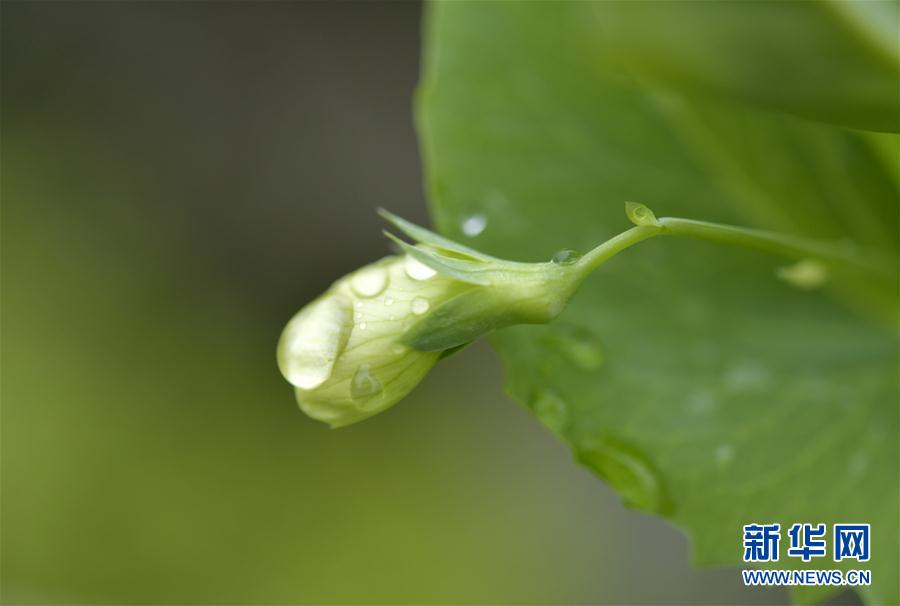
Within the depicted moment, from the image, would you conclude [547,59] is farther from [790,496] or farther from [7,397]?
[7,397]

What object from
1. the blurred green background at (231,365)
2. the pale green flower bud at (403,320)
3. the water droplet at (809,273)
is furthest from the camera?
the blurred green background at (231,365)

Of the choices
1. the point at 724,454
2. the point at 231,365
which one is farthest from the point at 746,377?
the point at 231,365

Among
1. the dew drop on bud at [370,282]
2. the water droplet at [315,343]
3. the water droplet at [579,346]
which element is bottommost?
the water droplet at [315,343]

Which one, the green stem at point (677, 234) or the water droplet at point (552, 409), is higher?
the water droplet at point (552, 409)

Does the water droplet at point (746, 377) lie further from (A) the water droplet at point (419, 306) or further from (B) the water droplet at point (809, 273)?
(A) the water droplet at point (419, 306)

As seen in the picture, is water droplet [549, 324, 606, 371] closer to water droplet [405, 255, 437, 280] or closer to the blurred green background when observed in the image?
water droplet [405, 255, 437, 280]

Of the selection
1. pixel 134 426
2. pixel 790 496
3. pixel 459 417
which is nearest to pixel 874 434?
pixel 790 496

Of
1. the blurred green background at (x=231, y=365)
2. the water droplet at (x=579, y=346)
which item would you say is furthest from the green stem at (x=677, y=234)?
the blurred green background at (x=231, y=365)
